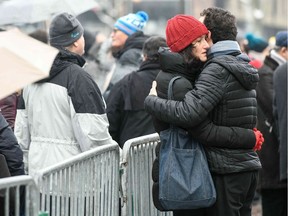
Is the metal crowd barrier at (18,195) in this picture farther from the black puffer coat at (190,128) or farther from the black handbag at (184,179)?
the black puffer coat at (190,128)

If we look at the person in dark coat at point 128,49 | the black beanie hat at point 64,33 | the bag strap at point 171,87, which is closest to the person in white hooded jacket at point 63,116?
the black beanie hat at point 64,33

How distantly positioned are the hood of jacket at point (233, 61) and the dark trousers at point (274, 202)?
3.79 m

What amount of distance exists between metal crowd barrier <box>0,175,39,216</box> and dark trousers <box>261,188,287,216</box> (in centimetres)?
503

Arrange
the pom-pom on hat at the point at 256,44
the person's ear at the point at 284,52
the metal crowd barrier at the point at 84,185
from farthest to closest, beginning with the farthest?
the pom-pom on hat at the point at 256,44
the person's ear at the point at 284,52
the metal crowd barrier at the point at 84,185

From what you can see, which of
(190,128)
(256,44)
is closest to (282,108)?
(190,128)

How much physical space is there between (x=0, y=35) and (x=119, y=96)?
3261 mm

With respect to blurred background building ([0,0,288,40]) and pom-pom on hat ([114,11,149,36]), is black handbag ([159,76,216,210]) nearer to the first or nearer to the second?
pom-pom on hat ([114,11,149,36])

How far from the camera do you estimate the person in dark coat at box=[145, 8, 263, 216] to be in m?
6.49

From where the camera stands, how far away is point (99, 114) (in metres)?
7.11

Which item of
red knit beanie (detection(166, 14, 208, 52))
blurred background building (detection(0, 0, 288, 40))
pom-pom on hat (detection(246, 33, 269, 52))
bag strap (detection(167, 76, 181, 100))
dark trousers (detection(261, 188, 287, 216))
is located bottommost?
blurred background building (detection(0, 0, 288, 40))

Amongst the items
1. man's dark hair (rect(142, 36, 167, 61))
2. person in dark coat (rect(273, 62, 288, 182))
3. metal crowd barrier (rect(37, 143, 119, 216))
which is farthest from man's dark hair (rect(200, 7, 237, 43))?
person in dark coat (rect(273, 62, 288, 182))

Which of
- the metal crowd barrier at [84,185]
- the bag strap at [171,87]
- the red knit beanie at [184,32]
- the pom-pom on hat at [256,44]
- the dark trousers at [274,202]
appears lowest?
the dark trousers at [274,202]

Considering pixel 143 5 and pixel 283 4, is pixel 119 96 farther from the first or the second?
pixel 283 4

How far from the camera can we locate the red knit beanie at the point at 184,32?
6.61 m
